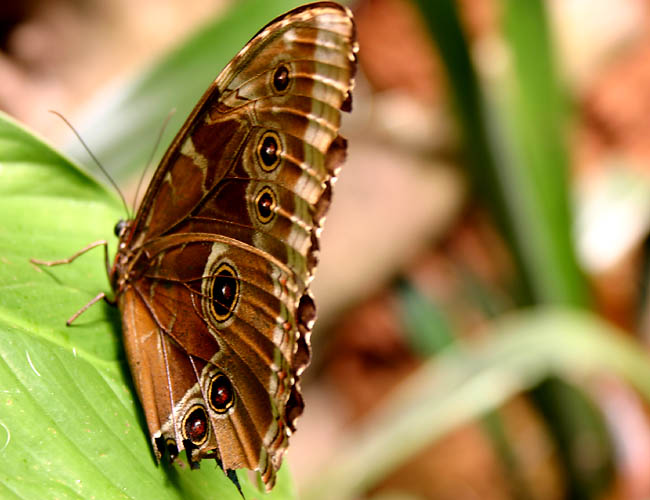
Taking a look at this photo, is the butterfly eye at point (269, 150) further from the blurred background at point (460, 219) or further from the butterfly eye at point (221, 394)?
the blurred background at point (460, 219)

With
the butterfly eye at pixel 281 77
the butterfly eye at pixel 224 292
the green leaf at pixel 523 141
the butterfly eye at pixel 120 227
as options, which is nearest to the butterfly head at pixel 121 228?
the butterfly eye at pixel 120 227

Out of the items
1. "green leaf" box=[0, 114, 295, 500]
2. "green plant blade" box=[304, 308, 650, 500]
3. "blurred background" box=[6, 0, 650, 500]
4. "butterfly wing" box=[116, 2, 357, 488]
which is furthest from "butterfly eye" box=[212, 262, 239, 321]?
"green plant blade" box=[304, 308, 650, 500]

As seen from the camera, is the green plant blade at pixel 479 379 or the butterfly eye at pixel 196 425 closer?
the butterfly eye at pixel 196 425

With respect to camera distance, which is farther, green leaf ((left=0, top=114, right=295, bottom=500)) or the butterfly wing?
the butterfly wing

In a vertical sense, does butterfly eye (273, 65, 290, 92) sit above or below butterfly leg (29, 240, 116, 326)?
above

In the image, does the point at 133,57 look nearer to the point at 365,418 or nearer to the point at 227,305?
the point at 227,305

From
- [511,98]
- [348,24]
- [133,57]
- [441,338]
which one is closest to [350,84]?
[348,24]

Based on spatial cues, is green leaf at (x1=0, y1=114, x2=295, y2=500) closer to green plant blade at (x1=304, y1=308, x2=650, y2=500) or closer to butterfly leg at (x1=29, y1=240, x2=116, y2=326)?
butterfly leg at (x1=29, y1=240, x2=116, y2=326)
